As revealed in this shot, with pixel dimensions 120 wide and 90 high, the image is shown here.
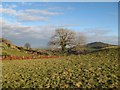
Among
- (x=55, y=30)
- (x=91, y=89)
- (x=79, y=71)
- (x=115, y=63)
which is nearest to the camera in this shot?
(x=91, y=89)

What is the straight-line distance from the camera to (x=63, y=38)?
85.4m

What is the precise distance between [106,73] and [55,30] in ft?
205

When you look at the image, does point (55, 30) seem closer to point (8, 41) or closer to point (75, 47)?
point (75, 47)

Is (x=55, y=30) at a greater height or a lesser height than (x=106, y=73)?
greater

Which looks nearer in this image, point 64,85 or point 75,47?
point 64,85

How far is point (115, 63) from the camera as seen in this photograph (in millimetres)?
31312

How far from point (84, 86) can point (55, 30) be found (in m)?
66.6

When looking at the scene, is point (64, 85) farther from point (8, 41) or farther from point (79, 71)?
point (8, 41)

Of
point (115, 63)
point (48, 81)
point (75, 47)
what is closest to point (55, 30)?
point (75, 47)

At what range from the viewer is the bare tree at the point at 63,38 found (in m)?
84.9

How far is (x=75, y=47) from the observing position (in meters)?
89.1

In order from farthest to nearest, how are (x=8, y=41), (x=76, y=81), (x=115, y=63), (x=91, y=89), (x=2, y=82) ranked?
1. (x=8, y=41)
2. (x=115, y=63)
3. (x=2, y=82)
4. (x=76, y=81)
5. (x=91, y=89)

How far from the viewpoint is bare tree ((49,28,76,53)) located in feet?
278

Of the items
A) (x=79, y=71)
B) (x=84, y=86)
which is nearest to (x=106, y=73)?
(x=79, y=71)
